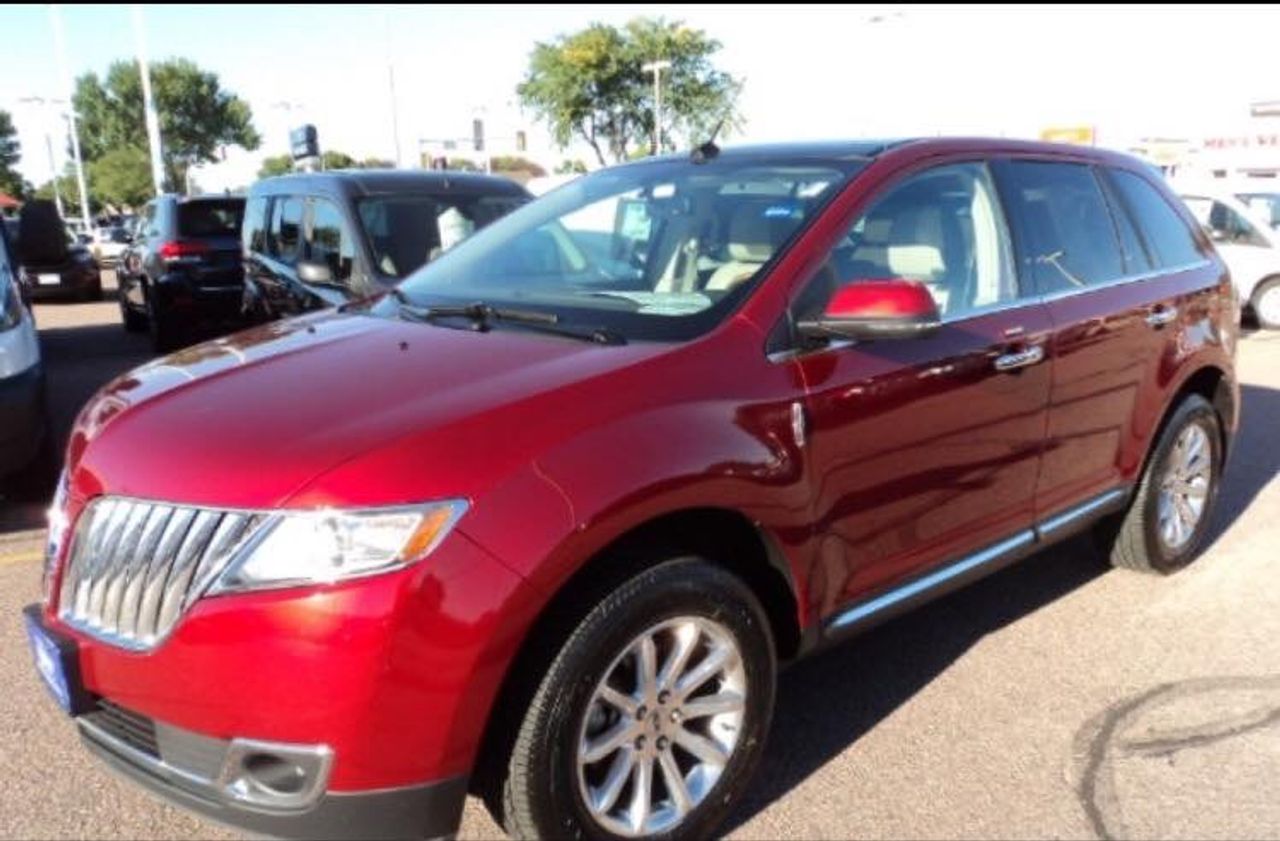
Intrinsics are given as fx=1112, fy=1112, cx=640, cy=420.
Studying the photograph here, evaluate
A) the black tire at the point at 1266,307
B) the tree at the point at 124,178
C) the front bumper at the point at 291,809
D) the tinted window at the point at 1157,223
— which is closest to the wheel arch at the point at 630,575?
the front bumper at the point at 291,809

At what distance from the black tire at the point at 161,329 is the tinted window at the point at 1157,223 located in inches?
365

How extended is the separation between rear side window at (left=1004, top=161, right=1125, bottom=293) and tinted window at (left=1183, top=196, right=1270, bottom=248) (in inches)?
413

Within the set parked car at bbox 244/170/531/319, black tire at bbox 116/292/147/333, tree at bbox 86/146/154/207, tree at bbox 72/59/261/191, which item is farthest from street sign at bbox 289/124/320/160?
tree at bbox 72/59/261/191

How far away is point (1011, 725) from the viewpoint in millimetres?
3398

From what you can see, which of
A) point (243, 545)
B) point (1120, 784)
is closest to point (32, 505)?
point (243, 545)

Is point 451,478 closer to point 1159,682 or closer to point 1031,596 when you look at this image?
point 1159,682

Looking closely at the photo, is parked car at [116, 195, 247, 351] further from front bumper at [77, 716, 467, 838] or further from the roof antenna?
front bumper at [77, 716, 467, 838]

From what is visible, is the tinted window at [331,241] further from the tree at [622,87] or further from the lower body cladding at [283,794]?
the tree at [622,87]

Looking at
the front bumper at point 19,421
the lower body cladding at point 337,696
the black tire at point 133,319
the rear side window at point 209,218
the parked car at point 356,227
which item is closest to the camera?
the lower body cladding at point 337,696

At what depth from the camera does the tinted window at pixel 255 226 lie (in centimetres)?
811

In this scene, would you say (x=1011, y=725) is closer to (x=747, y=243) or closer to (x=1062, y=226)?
(x=747, y=243)

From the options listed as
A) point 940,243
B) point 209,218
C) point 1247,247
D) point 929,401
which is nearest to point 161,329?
point 209,218

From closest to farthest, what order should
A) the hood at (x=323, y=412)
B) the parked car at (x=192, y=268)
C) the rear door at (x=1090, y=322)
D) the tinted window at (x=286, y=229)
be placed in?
the hood at (x=323, y=412) → the rear door at (x=1090, y=322) → the tinted window at (x=286, y=229) → the parked car at (x=192, y=268)

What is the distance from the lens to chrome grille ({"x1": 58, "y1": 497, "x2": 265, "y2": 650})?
220 centimetres
